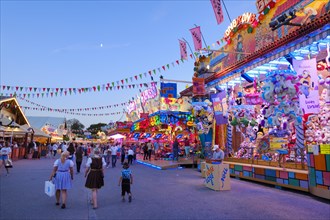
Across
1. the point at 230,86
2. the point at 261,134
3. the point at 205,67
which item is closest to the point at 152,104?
the point at 205,67

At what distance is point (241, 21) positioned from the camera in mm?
16219

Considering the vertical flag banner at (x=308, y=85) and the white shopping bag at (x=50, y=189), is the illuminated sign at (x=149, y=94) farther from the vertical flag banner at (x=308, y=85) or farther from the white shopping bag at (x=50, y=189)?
the white shopping bag at (x=50, y=189)

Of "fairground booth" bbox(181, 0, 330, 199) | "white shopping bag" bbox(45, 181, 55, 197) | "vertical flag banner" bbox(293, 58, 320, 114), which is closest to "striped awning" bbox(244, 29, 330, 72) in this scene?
"fairground booth" bbox(181, 0, 330, 199)

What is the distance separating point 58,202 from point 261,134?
10.2 metres

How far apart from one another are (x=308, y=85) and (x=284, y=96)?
2.86ft

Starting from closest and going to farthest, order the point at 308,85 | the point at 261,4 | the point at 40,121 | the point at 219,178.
Result: the point at 219,178, the point at 308,85, the point at 261,4, the point at 40,121

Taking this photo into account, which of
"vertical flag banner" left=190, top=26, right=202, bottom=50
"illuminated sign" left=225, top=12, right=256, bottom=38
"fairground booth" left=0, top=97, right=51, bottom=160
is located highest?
"illuminated sign" left=225, top=12, right=256, bottom=38

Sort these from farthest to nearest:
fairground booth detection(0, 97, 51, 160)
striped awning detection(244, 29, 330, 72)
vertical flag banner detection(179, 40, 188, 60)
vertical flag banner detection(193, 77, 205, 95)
A: 1. fairground booth detection(0, 97, 51, 160)
2. vertical flag banner detection(179, 40, 188, 60)
3. vertical flag banner detection(193, 77, 205, 95)
4. striped awning detection(244, 29, 330, 72)

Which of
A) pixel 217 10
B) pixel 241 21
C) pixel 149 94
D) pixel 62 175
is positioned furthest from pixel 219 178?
pixel 149 94

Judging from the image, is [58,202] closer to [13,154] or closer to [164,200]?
[164,200]

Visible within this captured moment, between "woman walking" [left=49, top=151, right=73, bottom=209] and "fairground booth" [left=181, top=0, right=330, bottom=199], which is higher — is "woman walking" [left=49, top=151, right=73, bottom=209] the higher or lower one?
the lower one

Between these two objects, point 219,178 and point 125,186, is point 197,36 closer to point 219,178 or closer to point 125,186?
point 219,178

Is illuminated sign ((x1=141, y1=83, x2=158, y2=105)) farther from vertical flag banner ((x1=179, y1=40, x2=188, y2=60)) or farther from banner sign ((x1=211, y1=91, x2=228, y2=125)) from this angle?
banner sign ((x1=211, y1=91, x2=228, y2=125))

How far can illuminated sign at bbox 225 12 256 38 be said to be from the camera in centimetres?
1536
